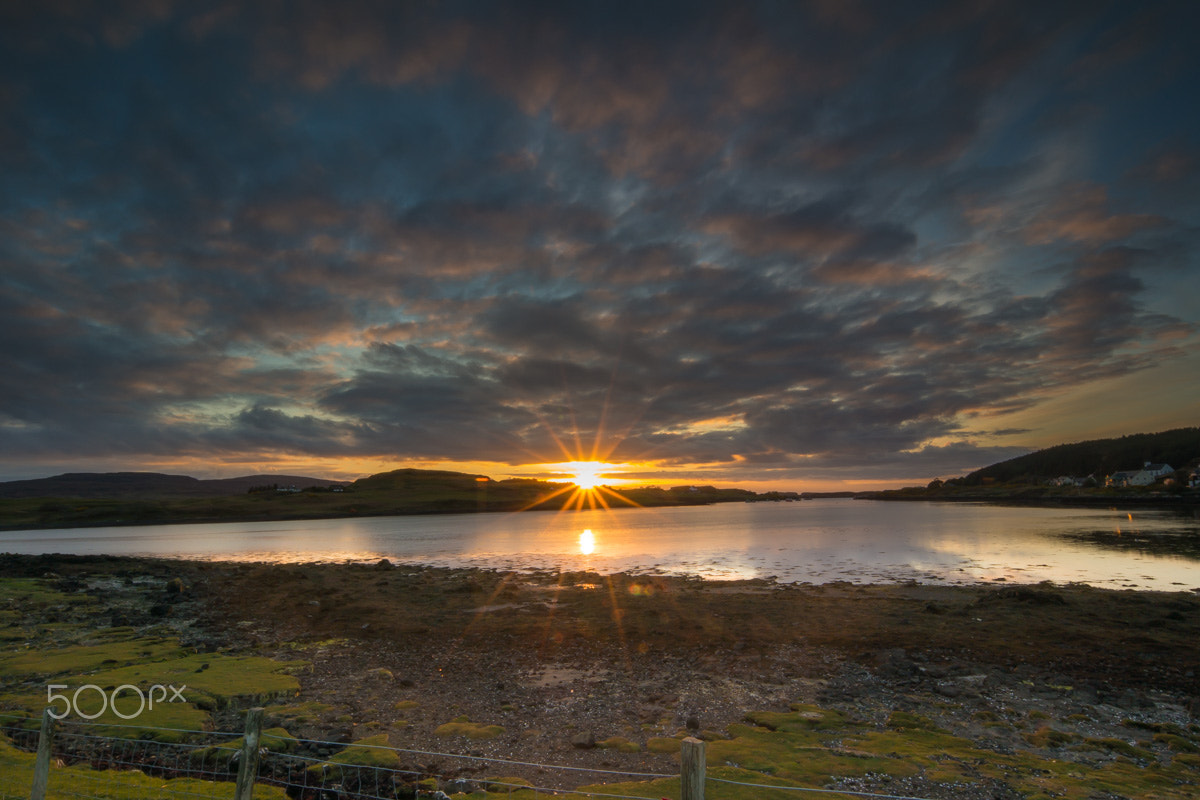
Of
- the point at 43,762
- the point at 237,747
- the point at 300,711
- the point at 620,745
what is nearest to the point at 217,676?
the point at 300,711

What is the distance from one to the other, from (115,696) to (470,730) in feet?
31.1

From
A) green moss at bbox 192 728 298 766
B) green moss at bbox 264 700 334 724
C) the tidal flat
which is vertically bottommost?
the tidal flat

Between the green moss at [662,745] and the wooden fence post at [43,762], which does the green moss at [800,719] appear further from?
the wooden fence post at [43,762]

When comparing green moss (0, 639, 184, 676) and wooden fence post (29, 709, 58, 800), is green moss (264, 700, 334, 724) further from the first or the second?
green moss (0, 639, 184, 676)

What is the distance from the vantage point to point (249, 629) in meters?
23.8

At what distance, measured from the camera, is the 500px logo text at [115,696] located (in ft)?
43.0

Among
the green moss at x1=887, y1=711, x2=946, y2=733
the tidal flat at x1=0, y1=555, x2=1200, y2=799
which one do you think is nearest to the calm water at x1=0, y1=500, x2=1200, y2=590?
the tidal flat at x1=0, y1=555, x2=1200, y2=799

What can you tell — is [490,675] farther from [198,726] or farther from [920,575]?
[920,575]

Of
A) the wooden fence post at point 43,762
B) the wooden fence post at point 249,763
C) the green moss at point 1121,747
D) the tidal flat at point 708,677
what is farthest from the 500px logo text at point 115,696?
the green moss at point 1121,747

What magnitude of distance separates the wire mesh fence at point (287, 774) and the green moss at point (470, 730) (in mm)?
1194

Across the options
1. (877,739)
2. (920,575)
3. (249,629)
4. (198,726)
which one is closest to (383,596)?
(249,629)

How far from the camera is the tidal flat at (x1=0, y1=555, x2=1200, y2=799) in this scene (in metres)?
11.3

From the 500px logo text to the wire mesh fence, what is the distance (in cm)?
97

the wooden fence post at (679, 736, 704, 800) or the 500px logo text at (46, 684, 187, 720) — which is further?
the 500px logo text at (46, 684, 187, 720)
